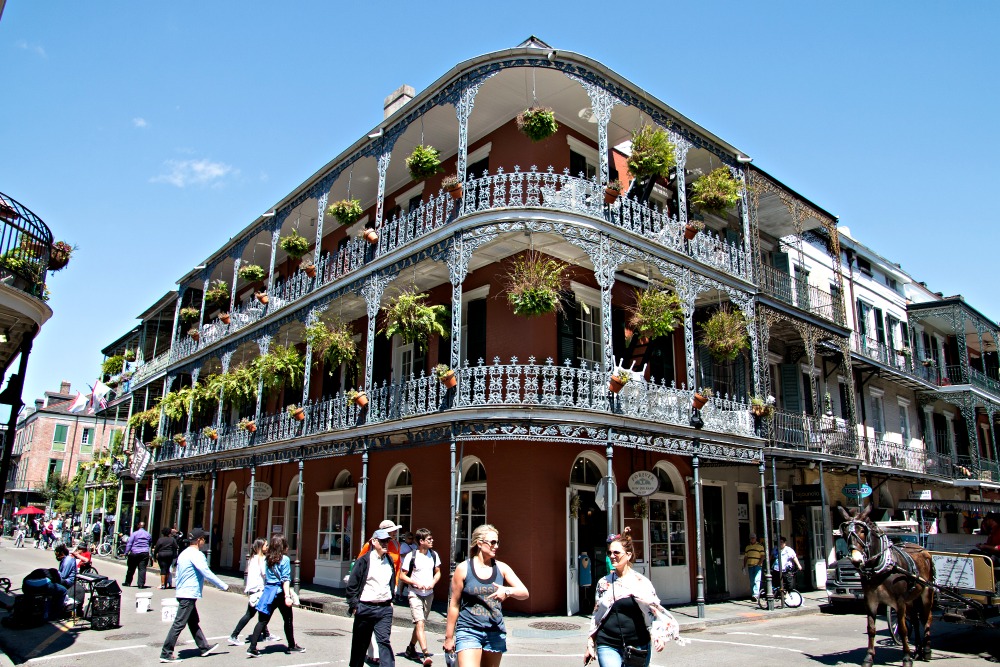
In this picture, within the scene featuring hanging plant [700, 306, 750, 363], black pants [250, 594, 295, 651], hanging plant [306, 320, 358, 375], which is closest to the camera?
black pants [250, 594, 295, 651]

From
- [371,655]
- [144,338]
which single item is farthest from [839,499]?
[144,338]

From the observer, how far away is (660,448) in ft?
45.8

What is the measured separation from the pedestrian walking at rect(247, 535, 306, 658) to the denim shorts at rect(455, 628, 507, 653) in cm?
498

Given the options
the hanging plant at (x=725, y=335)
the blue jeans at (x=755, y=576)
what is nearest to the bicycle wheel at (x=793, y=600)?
the blue jeans at (x=755, y=576)

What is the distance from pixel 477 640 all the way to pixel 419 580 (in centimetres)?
471

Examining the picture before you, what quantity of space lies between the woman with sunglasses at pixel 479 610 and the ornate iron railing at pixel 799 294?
48.3 feet

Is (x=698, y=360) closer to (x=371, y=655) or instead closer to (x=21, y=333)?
(x=371, y=655)

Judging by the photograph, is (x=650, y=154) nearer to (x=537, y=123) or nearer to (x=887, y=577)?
(x=537, y=123)

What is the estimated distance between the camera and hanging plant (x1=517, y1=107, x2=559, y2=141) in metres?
13.9

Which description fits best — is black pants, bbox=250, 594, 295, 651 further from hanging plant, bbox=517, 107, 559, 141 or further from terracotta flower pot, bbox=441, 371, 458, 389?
hanging plant, bbox=517, 107, 559, 141

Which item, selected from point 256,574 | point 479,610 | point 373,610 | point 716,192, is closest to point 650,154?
point 716,192

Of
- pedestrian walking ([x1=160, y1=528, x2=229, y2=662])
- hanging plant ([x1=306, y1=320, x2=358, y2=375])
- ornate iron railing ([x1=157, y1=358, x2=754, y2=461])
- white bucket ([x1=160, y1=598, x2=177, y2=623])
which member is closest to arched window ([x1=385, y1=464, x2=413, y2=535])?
ornate iron railing ([x1=157, y1=358, x2=754, y2=461])

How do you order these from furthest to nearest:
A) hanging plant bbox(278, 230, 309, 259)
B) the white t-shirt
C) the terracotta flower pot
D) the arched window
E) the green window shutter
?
the green window shutter
hanging plant bbox(278, 230, 309, 259)
the arched window
the terracotta flower pot
the white t-shirt

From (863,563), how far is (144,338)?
30.5 m
